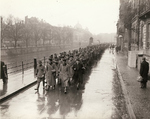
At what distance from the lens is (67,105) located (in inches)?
330

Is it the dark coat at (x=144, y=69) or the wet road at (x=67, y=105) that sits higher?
the dark coat at (x=144, y=69)

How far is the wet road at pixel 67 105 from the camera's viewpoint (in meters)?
7.21

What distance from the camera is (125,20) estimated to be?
104 feet

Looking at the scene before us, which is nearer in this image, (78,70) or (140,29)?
(78,70)

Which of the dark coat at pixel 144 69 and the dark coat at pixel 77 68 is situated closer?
the dark coat at pixel 144 69

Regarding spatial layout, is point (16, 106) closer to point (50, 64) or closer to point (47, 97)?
point (47, 97)

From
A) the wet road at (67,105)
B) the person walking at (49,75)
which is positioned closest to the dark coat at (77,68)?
the wet road at (67,105)

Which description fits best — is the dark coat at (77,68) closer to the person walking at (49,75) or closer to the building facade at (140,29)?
the person walking at (49,75)

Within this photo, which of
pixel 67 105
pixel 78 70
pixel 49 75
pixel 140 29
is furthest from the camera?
pixel 140 29

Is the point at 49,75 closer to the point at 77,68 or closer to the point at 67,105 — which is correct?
the point at 77,68

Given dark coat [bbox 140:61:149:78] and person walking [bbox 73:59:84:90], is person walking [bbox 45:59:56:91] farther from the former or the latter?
dark coat [bbox 140:61:149:78]

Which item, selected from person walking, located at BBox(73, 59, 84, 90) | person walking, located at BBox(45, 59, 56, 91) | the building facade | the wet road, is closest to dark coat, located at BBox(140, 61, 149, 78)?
the wet road

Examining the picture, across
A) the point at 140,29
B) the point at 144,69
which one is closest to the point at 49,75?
the point at 144,69

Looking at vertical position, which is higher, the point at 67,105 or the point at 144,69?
the point at 144,69
